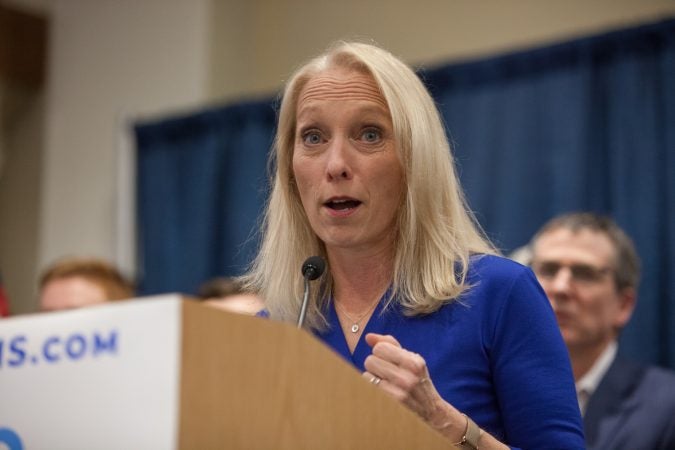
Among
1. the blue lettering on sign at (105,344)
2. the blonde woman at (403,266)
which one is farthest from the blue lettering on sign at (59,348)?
the blonde woman at (403,266)

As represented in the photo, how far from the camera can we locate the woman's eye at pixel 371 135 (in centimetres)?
197

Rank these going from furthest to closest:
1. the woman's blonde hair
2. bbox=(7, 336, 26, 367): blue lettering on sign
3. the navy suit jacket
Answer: the navy suit jacket → the woman's blonde hair → bbox=(7, 336, 26, 367): blue lettering on sign

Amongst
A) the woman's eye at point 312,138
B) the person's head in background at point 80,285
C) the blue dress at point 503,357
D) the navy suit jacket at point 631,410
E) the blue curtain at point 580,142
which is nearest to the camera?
the blue dress at point 503,357

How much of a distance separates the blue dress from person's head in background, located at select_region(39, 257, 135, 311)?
2.23 m

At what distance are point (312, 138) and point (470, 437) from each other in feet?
2.38

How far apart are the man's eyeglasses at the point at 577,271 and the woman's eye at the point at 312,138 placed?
6.30ft

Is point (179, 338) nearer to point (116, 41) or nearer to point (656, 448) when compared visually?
point (656, 448)

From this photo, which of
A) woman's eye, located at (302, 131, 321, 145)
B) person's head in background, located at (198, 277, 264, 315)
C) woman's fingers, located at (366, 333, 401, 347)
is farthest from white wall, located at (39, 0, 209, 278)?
woman's fingers, located at (366, 333, 401, 347)

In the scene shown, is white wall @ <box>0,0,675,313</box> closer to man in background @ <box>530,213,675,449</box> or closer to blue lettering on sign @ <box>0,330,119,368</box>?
man in background @ <box>530,213,675,449</box>

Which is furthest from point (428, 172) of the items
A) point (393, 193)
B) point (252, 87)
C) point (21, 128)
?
point (21, 128)

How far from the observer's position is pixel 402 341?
6.03 ft

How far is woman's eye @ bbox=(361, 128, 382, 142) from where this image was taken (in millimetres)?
1972

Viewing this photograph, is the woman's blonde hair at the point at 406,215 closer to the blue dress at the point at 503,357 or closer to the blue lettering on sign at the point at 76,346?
the blue dress at the point at 503,357

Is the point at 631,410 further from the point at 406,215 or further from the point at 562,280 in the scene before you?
the point at 406,215
